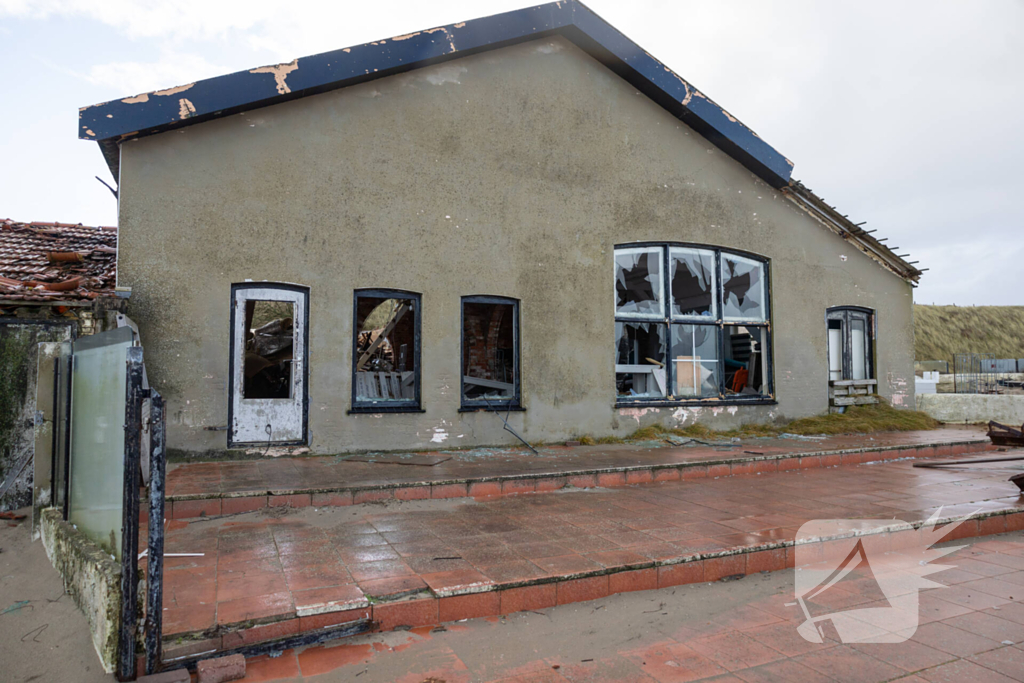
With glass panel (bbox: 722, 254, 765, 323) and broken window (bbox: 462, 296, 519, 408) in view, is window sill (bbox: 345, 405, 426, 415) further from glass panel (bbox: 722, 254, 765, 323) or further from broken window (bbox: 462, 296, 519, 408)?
glass panel (bbox: 722, 254, 765, 323)

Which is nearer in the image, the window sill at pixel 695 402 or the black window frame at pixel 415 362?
the black window frame at pixel 415 362

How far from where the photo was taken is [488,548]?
4.21m

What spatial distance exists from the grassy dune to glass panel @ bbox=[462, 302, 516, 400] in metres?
34.0

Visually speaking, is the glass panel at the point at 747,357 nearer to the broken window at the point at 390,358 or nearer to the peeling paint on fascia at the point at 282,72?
the broken window at the point at 390,358

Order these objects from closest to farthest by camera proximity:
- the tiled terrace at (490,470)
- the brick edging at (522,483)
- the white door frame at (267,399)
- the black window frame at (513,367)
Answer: the brick edging at (522,483)
the tiled terrace at (490,470)
the white door frame at (267,399)
the black window frame at (513,367)

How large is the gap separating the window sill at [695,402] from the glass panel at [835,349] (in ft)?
5.15

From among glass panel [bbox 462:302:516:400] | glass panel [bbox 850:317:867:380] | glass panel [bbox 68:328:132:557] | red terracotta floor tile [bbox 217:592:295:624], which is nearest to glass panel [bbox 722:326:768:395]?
glass panel [bbox 850:317:867:380]

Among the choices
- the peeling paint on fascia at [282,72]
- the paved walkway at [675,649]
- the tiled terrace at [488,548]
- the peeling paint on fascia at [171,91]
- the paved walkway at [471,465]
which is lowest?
the paved walkway at [675,649]

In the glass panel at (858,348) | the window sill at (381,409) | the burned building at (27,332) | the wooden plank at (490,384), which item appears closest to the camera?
the burned building at (27,332)

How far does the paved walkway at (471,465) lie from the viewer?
562cm

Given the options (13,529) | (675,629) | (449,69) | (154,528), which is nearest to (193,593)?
(154,528)

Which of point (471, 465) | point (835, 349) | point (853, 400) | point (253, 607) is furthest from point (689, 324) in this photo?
point (253, 607)

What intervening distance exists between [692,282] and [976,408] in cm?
727

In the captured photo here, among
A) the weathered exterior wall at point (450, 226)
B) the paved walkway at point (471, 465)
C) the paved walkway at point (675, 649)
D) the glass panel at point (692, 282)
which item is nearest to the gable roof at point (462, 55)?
the weathered exterior wall at point (450, 226)
